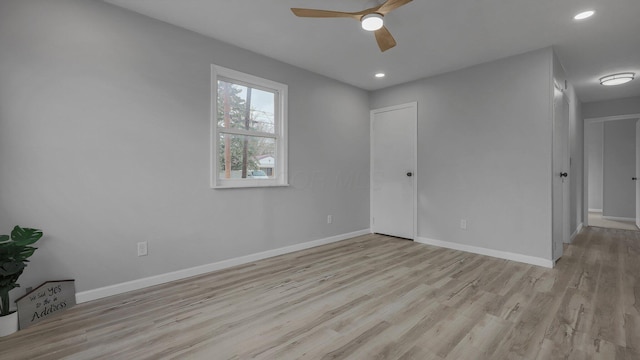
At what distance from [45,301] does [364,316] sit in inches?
93.0

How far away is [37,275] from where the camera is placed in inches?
86.2

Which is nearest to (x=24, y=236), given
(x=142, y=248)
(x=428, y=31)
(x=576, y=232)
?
(x=142, y=248)

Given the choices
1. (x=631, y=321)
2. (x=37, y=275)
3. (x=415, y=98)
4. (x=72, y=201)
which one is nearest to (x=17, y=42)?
(x=72, y=201)

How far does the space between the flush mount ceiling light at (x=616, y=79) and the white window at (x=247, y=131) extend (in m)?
4.62

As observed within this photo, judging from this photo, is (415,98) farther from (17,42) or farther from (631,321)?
(17,42)

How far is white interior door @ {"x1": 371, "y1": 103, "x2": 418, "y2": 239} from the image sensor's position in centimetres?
457

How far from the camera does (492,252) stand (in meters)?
3.69

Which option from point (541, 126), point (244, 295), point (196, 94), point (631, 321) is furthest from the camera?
point (541, 126)

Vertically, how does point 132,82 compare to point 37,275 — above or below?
above

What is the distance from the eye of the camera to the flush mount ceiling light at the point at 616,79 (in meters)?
3.99

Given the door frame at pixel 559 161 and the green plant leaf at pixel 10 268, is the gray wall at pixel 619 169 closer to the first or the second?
the door frame at pixel 559 161

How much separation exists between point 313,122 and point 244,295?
2562 millimetres

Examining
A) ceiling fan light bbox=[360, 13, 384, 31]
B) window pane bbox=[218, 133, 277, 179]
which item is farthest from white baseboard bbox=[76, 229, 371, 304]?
ceiling fan light bbox=[360, 13, 384, 31]

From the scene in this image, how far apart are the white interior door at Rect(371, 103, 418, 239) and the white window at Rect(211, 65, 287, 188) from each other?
191 centimetres
